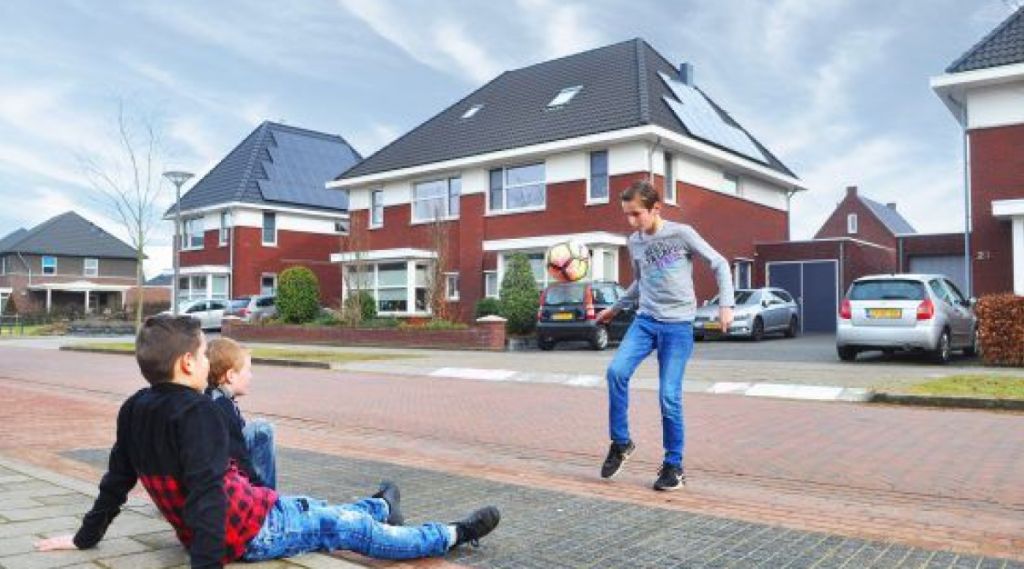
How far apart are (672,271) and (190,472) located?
Result: 11.2ft

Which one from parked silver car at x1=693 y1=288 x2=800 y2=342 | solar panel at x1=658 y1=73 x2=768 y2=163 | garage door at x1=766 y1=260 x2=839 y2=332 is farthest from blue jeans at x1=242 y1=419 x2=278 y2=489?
garage door at x1=766 y1=260 x2=839 y2=332

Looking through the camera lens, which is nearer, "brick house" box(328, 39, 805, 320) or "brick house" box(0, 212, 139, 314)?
"brick house" box(328, 39, 805, 320)

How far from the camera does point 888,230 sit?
187 ft

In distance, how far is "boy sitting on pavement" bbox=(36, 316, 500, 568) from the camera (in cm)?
311

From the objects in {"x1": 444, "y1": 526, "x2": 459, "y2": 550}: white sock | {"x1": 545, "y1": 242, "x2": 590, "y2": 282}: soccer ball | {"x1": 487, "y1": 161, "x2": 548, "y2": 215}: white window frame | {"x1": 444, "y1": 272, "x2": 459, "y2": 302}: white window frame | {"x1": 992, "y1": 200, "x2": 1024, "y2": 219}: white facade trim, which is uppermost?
{"x1": 487, "y1": 161, "x2": 548, "y2": 215}: white window frame

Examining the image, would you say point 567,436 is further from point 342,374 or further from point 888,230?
point 888,230

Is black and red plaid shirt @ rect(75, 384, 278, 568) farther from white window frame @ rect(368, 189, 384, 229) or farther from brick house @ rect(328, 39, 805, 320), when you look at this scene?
white window frame @ rect(368, 189, 384, 229)

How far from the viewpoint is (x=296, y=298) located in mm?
28141

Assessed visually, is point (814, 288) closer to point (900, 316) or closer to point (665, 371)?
point (900, 316)

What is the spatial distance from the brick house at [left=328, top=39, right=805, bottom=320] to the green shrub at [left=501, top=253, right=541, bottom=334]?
2532 mm

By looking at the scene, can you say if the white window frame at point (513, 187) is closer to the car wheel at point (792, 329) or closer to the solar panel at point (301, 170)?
the car wheel at point (792, 329)

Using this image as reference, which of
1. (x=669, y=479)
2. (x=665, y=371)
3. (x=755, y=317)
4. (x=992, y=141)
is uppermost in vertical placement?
(x=992, y=141)

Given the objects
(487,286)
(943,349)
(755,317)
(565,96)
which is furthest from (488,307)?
(943,349)

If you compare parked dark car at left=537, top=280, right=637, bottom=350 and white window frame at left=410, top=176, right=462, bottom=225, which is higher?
white window frame at left=410, top=176, right=462, bottom=225
